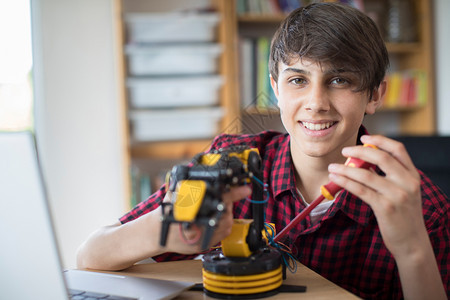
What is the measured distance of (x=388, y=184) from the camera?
73cm

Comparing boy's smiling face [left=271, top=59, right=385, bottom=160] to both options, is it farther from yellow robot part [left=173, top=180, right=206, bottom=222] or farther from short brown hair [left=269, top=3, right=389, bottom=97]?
yellow robot part [left=173, top=180, right=206, bottom=222]

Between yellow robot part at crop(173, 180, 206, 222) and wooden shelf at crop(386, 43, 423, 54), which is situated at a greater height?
wooden shelf at crop(386, 43, 423, 54)

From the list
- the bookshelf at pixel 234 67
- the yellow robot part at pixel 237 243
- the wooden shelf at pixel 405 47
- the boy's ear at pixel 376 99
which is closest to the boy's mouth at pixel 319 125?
the boy's ear at pixel 376 99

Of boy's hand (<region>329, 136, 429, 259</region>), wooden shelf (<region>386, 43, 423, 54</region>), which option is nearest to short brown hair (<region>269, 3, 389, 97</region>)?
boy's hand (<region>329, 136, 429, 259</region>)

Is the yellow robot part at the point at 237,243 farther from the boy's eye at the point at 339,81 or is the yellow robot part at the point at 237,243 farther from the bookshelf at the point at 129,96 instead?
the bookshelf at the point at 129,96

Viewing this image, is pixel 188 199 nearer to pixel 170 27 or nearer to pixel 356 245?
pixel 356 245

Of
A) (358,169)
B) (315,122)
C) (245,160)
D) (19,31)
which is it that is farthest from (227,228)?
(19,31)

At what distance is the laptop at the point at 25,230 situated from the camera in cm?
53

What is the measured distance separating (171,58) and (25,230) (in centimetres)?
203

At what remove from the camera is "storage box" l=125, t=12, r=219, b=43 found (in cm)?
246

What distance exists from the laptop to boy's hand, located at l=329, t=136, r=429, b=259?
0.41 metres

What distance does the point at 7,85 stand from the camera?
2.66 metres

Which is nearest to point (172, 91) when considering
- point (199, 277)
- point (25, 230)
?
point (199, 277)

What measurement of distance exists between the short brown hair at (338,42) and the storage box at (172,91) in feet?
4.76
